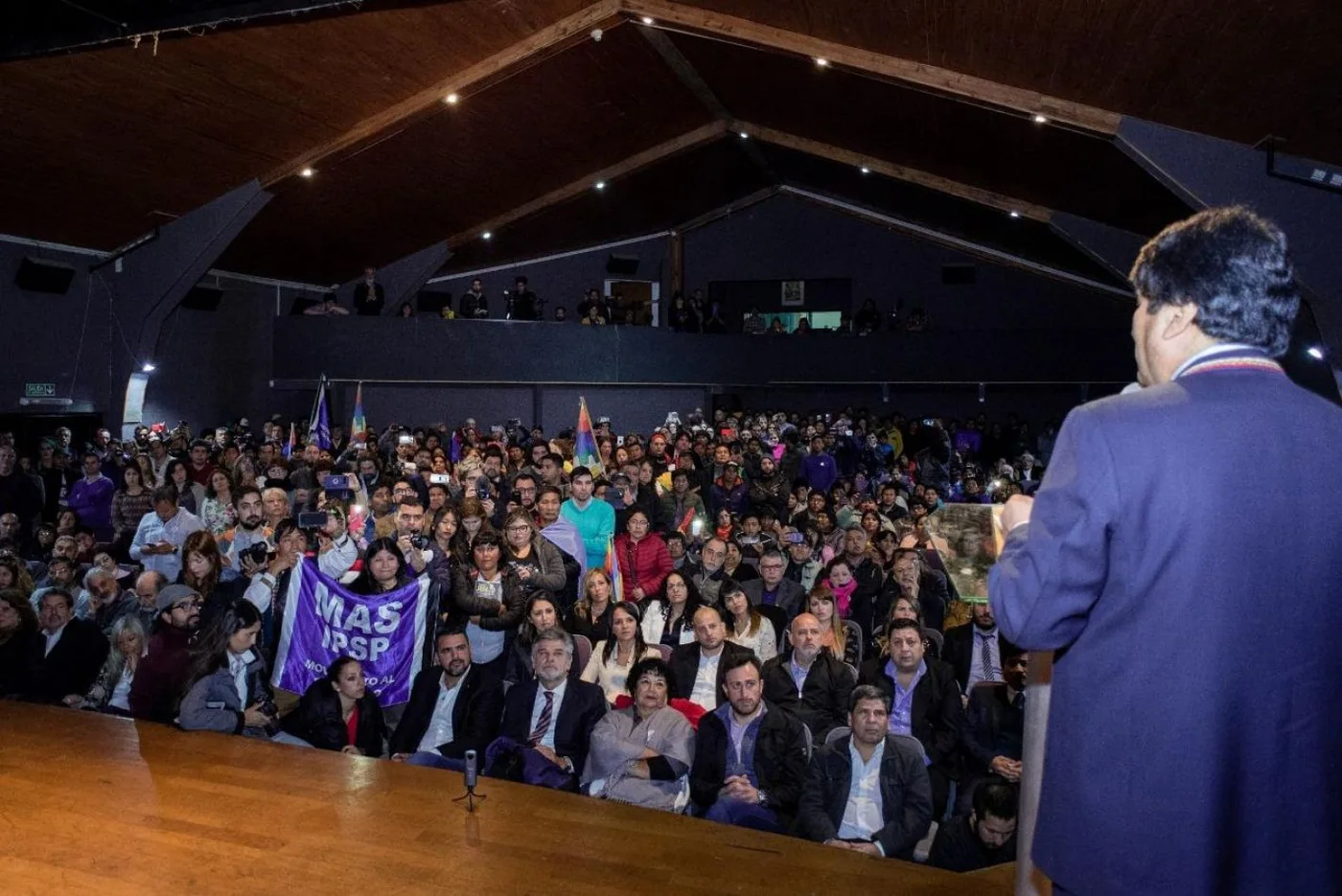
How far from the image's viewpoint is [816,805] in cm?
360

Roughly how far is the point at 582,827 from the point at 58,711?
2587mm

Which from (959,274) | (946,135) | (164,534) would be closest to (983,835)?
(164,534)

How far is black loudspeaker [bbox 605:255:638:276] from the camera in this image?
18.3 meters

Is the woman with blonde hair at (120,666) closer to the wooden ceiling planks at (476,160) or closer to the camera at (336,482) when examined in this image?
the camera at (336,482)

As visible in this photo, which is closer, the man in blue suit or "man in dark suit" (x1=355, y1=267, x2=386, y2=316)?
the man in blue suit

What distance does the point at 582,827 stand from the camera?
284 centimetres

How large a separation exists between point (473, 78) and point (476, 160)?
2.70m

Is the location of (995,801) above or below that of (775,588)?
below

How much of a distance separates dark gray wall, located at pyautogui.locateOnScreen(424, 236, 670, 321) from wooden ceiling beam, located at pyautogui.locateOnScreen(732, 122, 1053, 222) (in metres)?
5.07

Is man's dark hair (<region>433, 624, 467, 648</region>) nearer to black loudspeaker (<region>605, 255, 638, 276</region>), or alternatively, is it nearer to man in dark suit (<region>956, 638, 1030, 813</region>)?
man in dark suit (<region>956, 638, 1030, 813</region>)

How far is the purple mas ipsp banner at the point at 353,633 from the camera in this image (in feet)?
16.0

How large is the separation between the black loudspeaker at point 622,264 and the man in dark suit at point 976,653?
570 inches

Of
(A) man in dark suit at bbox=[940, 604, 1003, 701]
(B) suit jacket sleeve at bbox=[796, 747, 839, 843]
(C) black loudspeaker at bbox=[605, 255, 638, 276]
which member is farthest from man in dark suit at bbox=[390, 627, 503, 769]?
(C) black loudspeaker at bbox=[605, 255, 638, 276]

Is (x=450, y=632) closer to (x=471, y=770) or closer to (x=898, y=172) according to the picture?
(x=471, y=770)
